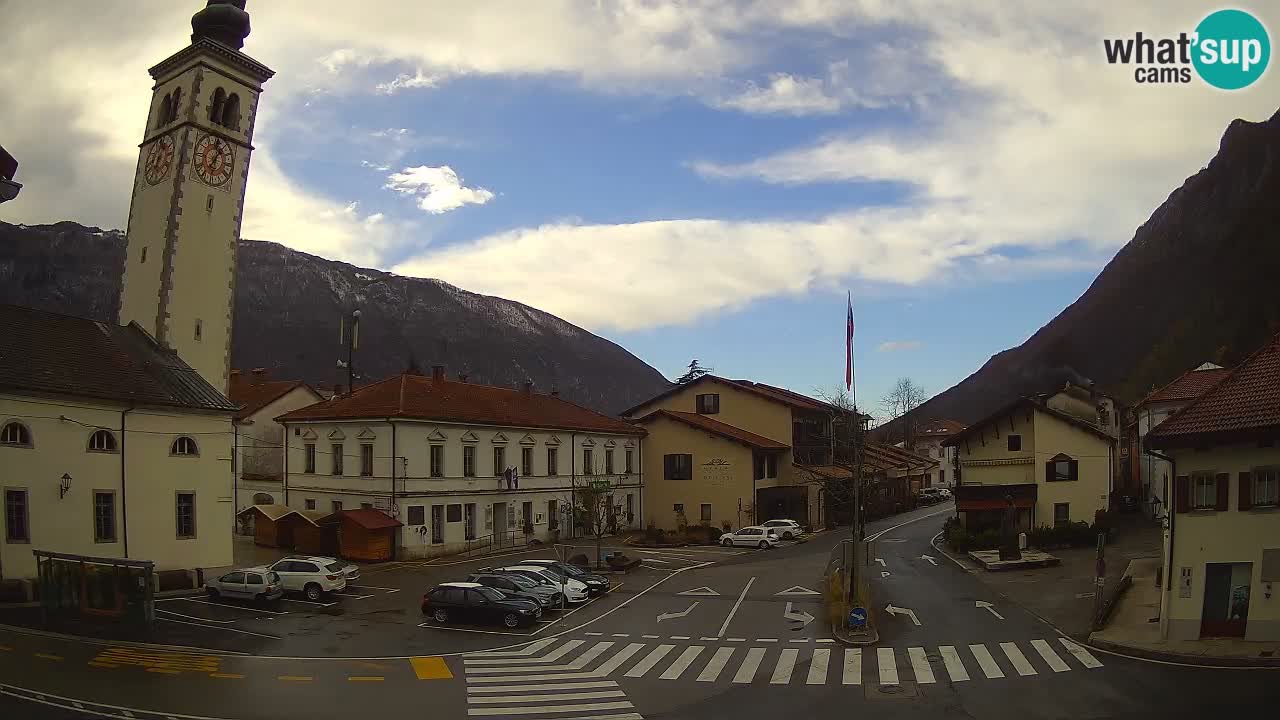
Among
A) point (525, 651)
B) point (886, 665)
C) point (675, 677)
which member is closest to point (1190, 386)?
point (886, 665)

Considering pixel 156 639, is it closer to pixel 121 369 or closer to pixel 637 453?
pixel 121 369

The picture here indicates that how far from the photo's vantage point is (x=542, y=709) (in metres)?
19.8

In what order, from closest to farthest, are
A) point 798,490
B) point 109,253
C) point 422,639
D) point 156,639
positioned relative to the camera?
point 156,639 → point 422,639 → point 798,490 → point 109,253

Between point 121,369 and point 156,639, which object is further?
point 121,369

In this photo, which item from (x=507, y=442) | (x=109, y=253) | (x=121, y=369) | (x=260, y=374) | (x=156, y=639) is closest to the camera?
(x=156, y=639)

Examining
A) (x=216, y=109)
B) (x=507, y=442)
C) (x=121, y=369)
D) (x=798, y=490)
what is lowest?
(x=798, y=490)

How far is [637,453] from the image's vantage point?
217 feet

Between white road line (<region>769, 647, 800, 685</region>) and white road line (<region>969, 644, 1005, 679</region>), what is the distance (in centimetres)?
484

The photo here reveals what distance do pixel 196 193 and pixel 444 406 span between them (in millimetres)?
17283

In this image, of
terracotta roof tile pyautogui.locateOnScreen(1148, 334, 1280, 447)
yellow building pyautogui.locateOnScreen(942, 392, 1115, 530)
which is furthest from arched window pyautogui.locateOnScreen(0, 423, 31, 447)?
yellow building pyautogui.locateOnScreen(942, 392, 1115, 530)

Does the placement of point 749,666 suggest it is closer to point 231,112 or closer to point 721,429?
point 721,429

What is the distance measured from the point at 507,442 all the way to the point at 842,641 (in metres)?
30.6

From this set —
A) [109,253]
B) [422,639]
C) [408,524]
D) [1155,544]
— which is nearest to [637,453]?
[408,524]

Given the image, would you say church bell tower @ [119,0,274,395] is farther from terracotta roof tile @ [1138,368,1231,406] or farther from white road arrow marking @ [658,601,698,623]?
terracotta roof tile @ [1138,368,1231,406]
